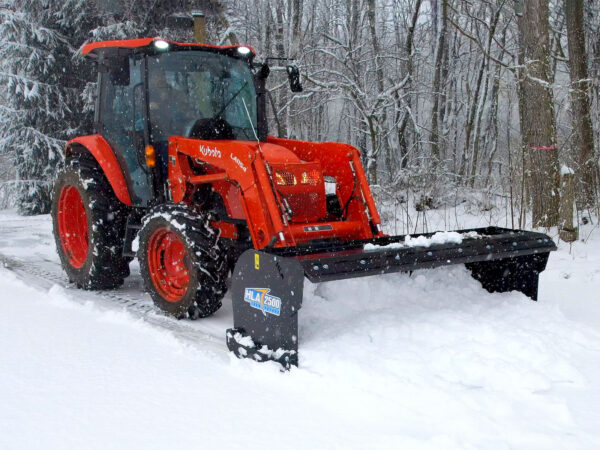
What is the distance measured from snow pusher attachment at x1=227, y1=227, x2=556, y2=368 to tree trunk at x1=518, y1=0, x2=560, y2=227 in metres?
3.53

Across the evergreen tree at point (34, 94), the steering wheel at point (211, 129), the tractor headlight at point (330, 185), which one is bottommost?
the tractor headlight at point (330, 185)

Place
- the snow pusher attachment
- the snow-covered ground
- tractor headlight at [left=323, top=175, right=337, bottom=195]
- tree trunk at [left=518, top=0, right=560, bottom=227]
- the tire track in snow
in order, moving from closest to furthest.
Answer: the snow-covered ground
the snow pusher attachment
the tire track in snow
tractor headlight at [left=323, top=175, right=337, bottom=195]
tree trunk at [left=518, top=0, right=560, bottom=227]

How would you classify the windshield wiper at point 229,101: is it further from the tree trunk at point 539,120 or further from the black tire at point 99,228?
the tree trunk at point 539,120

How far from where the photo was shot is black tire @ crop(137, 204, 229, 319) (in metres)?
4.25

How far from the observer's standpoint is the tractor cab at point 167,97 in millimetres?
5027

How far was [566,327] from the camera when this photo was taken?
3.82 metres

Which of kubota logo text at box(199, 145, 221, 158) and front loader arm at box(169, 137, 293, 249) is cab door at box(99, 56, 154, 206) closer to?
front loader arm at box(169, 137, 293, 249)

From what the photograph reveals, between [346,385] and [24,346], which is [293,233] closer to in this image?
[346,385]

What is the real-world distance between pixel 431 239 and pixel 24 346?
9.34 feet

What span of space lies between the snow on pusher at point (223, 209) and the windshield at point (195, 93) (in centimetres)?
1

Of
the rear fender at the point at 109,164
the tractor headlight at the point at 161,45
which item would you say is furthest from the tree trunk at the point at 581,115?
the rear fender at the point at 109,164

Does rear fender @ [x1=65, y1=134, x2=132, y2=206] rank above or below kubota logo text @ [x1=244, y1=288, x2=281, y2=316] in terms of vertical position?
above

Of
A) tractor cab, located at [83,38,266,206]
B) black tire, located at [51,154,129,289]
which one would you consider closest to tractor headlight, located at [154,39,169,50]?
tractor cab, located at [83,38,266,206]

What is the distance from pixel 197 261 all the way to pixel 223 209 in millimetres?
754
